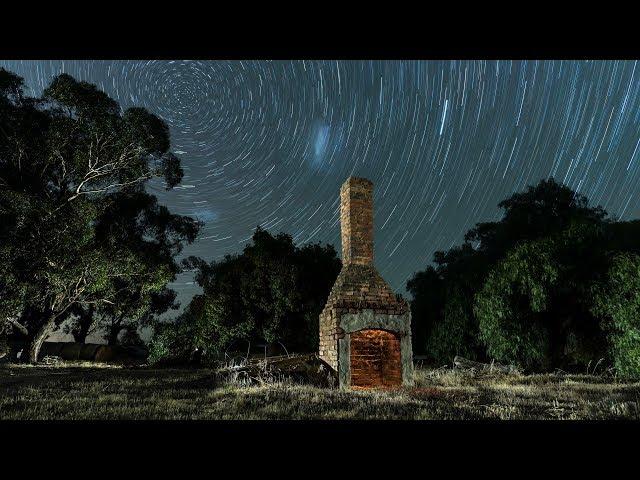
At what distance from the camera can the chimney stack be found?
1032 cm

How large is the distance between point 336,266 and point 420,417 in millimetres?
14175

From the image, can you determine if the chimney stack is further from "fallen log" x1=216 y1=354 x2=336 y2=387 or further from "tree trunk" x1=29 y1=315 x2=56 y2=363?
"tree trunk" x1=29 y1=315 x2=56 y2=363

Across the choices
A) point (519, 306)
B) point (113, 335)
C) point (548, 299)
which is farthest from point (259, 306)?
point (113, 335)

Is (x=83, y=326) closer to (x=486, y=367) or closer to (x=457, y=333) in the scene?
(x=457, y=333)

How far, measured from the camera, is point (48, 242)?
542 inches

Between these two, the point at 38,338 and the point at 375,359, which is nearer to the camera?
the point at 375,359

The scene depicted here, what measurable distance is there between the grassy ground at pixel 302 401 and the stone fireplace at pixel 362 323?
814 millimetres

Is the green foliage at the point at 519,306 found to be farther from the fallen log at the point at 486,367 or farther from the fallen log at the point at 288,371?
the fallen log at the point at 288,371

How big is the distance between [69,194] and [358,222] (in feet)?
40.5

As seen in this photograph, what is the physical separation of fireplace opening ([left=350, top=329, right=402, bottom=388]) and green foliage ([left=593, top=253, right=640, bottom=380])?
207 inches

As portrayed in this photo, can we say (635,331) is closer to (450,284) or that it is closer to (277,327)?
(450,284)

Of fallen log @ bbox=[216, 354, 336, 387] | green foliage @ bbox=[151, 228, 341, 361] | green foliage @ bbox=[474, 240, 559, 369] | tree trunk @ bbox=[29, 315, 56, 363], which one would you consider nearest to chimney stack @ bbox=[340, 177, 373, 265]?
fallen log @ bbox=[216, 354, 336, 387]

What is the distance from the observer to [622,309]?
10250mm

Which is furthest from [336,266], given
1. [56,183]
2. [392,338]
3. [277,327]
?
[56,183]
